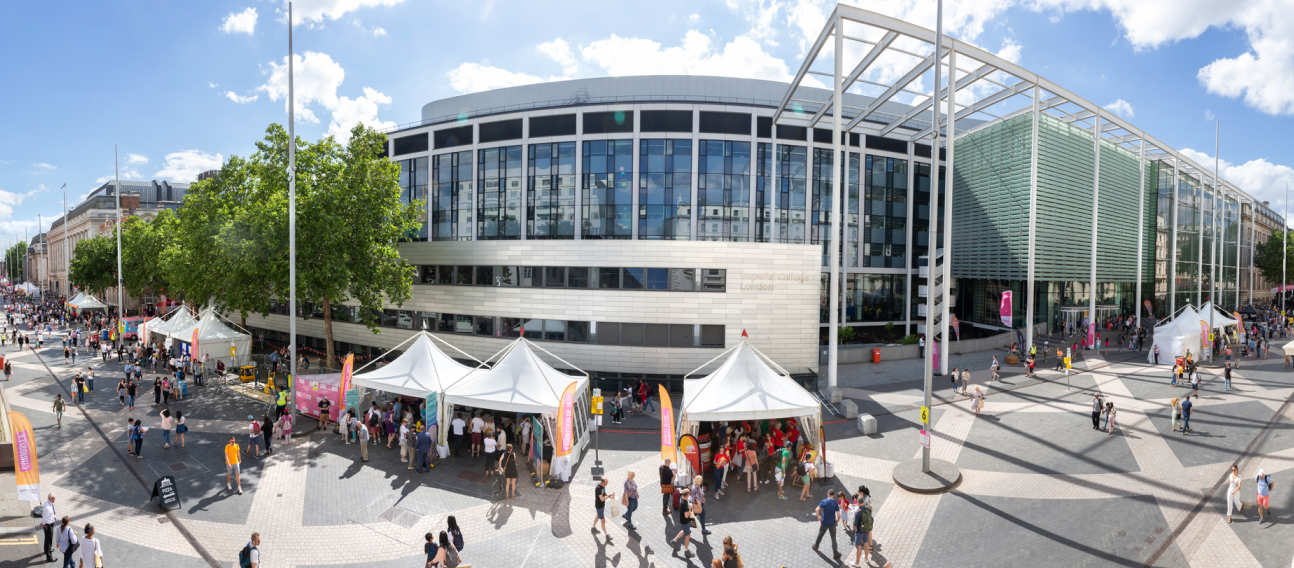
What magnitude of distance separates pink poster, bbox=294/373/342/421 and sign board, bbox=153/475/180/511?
6765 mm

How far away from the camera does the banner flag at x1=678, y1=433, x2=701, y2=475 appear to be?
14.6 metres

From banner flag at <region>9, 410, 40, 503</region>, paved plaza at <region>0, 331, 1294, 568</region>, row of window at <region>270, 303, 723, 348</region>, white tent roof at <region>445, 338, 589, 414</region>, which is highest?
row of window at <region>270, 303, 723, 348</region>

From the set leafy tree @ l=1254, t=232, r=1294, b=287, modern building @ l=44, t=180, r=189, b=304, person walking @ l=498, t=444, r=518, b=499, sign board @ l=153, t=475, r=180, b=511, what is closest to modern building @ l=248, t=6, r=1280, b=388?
person walking @ l=498, t=444, r=518, b=499

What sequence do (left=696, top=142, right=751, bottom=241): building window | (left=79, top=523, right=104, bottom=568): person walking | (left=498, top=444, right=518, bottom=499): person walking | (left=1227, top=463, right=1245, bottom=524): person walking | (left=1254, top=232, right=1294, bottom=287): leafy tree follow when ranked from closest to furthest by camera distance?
(left=79, top=523, right=104, bottom=568): person walking
(left=1227, top=463, right=1245, bottom=524): person walking
(left=498, top=444, right=518, bottom=499): person walking
(left=696, top=142, right=751, bottom=241): building window
(left=1254, top=232, right=1294, bottom=287): leafy tree

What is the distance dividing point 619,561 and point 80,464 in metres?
17.8

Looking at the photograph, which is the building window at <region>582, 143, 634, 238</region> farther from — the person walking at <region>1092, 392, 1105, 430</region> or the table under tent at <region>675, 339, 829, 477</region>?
the person walking at <region>1092, 392, 1105, 430</region>

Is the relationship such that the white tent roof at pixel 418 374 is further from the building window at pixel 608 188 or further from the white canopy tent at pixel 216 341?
the building window at pixel 608 188

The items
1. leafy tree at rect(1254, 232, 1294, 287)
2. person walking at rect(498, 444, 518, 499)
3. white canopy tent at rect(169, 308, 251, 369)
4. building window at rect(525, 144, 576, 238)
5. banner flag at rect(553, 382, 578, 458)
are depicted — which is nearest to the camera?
person walking at rect(498, 444, 518, 499)

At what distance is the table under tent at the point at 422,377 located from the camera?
1731cm

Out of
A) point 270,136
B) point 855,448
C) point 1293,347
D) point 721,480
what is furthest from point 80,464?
point 1293,347

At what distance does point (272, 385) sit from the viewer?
79.7 ft

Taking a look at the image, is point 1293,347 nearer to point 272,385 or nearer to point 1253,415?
point 1253,415

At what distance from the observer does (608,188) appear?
3456 centimetres

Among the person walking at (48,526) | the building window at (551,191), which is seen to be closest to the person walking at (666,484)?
the person walking at (48,526)
